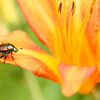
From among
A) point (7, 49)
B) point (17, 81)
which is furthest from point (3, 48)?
point (17, 81)

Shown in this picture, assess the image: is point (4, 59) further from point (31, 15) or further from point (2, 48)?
point (31, 15)

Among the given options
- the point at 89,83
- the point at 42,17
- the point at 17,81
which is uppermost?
the point at 42,17

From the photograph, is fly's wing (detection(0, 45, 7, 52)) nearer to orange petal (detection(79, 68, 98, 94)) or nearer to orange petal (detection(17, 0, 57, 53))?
orange petal (detection(17, 0, 57, 53))

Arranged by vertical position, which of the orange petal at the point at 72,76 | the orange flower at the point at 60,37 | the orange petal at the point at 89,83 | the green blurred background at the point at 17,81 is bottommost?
the green blurred background at the point at 17,81

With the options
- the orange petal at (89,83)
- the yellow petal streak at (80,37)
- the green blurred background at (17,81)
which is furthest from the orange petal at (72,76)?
the green blurred background at (17,81)

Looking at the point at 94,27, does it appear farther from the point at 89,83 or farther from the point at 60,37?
the point at 89,83

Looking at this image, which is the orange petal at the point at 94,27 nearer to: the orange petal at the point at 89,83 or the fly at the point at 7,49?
the orange petal at the point at 89,83

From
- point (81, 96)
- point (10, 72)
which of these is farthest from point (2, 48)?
point (10, 72)

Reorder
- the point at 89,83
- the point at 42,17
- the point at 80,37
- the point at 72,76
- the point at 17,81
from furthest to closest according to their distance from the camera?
the point at 17,81
the point at 42,17
the point at 80,37
the point at 89,83
the point at 72,76
